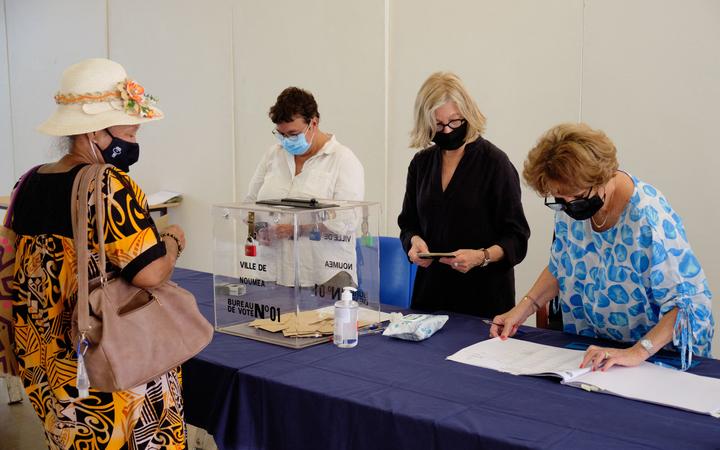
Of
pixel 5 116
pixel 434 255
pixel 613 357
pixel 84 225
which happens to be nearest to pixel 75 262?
pixel 84 225

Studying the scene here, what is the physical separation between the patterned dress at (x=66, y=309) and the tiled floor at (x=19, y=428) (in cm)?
184

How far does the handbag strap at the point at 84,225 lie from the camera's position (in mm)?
1523

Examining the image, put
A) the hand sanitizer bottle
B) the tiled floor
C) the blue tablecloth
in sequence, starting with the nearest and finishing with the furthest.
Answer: the blue tablecloth < the hand sanitizer bottle < the tiled floor

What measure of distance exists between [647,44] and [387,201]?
189 cm

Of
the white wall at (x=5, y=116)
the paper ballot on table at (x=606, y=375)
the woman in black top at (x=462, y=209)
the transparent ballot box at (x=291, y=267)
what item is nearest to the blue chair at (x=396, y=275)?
the woman in black top at (x=462, y=209)

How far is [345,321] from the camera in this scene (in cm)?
201

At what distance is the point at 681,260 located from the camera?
172 centimetres

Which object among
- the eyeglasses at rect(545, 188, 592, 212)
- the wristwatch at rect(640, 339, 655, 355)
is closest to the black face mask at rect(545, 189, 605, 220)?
the eyeglasses at rect(545, 188, 592, 212)

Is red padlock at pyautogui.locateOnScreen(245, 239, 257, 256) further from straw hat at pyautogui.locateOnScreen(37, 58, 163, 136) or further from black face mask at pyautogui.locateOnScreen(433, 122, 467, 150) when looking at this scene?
black face mask at pyautogui.locateOnScreen(433, 122, 467, 150)

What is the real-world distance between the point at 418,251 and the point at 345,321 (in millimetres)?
525

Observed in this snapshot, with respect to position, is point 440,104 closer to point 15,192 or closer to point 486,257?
point 486,257

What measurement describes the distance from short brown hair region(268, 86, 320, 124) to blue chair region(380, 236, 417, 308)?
72 cm

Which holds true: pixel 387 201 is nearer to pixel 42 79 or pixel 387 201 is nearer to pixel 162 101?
pixel 162 101

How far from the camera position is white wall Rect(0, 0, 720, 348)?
3.34 meters
